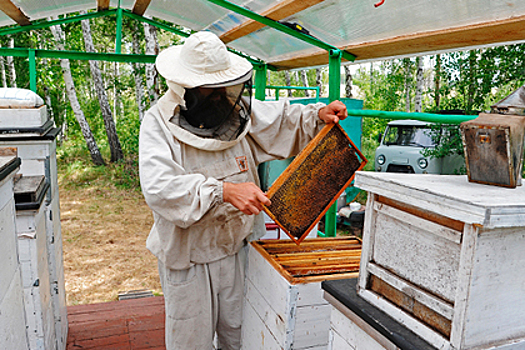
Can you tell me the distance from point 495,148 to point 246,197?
0.91 meters

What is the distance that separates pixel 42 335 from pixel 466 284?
194cm

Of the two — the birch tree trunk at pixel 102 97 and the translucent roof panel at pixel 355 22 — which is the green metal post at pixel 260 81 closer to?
the translucent roof panel at pixel 355 22

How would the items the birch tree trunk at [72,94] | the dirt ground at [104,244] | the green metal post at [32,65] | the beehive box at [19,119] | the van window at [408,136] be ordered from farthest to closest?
1. the birch tree trunk at [72,94]
2. the van window at [408,136]
3. the dirt ground at [104,244]
4. the green metal post at [32,65]
5. the beehive box at [19,119]

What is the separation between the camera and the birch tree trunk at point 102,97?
888 cm

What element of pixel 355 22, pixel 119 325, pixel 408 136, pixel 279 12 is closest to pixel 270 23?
pixel 279 12

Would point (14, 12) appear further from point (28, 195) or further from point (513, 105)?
point (513, 105)

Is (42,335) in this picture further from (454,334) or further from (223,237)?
(454,334)

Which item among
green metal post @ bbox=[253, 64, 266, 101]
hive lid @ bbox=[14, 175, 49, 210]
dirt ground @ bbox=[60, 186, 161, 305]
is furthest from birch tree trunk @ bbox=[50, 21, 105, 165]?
hive lid @ bbox=[14, 175, 49, 210]

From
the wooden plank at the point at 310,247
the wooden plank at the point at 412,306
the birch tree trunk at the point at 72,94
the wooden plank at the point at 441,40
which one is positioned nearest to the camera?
the wooden plank at the point at 412,306

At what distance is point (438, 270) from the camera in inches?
39.8

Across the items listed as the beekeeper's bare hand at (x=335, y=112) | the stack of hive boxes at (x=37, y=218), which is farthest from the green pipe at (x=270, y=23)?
the stack of hive boxes at (x=37, y=218)

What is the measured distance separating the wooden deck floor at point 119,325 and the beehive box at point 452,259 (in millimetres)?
2122

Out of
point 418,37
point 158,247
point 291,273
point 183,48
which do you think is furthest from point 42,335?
point 418,37

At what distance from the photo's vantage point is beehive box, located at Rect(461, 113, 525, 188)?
1039 mm
